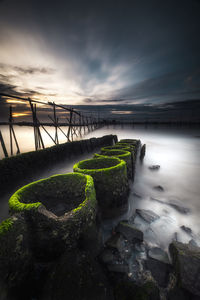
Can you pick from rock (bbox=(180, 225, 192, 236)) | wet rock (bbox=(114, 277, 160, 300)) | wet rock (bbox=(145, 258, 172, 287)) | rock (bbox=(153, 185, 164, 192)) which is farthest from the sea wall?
rock (bbox=(180, 225, 192, 236))

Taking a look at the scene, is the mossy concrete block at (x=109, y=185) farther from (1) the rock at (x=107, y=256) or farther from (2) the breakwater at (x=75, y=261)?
(1) the rock at (x=107, y=256)

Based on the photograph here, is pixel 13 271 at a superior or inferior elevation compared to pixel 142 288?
superior

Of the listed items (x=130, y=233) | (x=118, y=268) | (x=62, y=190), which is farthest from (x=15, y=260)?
(x=130, y=233)

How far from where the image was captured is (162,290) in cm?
272

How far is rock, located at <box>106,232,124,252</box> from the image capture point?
3.49 metres

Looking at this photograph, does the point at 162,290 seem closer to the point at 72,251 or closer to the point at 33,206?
the point at 72,251

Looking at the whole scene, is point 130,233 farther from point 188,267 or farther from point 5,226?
point 5,226

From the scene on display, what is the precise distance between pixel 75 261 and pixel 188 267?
2493mm

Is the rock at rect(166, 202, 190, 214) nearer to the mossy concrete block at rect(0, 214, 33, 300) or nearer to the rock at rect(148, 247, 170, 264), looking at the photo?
the rock at rect(148, 247, 170, 264)

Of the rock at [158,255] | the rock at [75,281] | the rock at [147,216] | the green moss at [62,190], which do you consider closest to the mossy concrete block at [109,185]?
the green moss at [62,190]

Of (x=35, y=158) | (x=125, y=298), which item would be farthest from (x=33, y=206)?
(x=35, y=158)

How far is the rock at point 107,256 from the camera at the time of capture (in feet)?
10.3

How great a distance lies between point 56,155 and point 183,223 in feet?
28.8

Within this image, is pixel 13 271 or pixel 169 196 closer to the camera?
pixel 13 271
